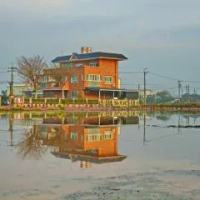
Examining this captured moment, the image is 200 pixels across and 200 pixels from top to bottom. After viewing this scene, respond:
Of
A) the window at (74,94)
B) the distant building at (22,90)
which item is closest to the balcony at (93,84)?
the window at (74,94)

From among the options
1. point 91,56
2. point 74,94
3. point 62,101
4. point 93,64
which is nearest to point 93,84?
point 74,94

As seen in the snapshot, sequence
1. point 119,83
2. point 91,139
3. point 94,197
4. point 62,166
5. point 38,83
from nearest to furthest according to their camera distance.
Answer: point 94,197
point 62,166
point 91,139
point 38,83
point 119,83

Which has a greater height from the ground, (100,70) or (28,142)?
(100,70)

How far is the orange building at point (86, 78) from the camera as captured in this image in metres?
75.6

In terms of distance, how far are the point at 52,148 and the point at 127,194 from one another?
7419 mm

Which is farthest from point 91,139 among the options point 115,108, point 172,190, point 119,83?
point 119,83

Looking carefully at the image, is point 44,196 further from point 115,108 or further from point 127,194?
point 115,108

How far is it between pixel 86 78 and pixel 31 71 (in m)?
9.92

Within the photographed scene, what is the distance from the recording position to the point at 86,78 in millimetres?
75062

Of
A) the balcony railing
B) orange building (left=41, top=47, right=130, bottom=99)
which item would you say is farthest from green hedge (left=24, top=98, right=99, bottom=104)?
the balcony railing

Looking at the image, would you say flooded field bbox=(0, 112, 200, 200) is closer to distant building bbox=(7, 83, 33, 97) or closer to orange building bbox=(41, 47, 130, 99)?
orange building bbox=(41, 47, 130, 99)

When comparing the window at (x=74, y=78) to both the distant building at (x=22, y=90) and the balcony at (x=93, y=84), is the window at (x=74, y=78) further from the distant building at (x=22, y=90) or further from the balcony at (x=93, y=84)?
the distant building at (x=22, y=90)

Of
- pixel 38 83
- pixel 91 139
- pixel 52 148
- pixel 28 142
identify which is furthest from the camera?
pixel 38 83

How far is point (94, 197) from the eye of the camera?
754 centimetres
